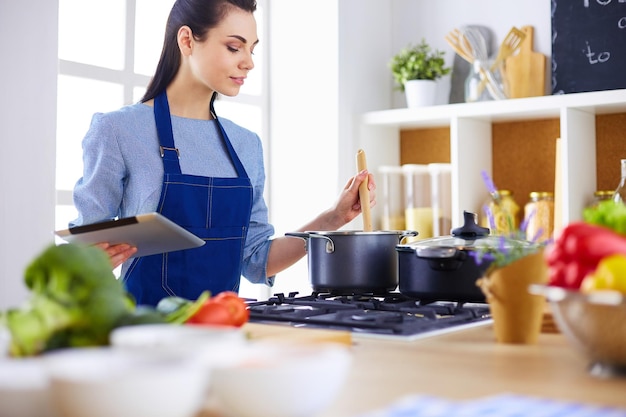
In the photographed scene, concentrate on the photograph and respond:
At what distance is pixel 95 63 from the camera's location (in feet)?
10.6

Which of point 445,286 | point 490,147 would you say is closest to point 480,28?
point 490,147

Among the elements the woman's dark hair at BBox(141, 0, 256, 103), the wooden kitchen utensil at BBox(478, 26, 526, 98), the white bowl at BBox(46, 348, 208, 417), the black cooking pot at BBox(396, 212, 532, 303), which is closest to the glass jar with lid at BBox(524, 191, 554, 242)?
the wooden kitchen utensil at BBox(478, 26, 526, 98)

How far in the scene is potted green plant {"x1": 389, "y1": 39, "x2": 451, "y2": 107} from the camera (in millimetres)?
3799

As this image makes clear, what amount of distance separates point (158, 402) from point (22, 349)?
0.20 meters

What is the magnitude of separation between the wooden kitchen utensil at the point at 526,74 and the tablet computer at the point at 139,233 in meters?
2.13

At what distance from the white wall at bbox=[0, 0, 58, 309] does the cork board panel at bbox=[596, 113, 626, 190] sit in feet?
7.51

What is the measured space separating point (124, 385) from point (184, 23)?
1.94m

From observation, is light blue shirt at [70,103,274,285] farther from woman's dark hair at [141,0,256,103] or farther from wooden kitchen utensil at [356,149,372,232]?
wooden kitchen utensil at [356,149,372,232]

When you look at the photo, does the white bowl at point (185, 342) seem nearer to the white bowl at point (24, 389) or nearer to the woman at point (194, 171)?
the white bowl at point (24, 389)

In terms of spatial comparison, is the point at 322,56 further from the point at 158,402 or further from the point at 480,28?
the point at 158,402

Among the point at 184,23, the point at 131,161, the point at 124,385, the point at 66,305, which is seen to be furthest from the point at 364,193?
the point at 124,385

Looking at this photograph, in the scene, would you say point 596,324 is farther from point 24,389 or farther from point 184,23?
point 184,23

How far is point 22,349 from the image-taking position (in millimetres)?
876

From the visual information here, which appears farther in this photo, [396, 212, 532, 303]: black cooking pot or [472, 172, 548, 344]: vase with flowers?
[396, 212, 532, 303]: black cooking pot
